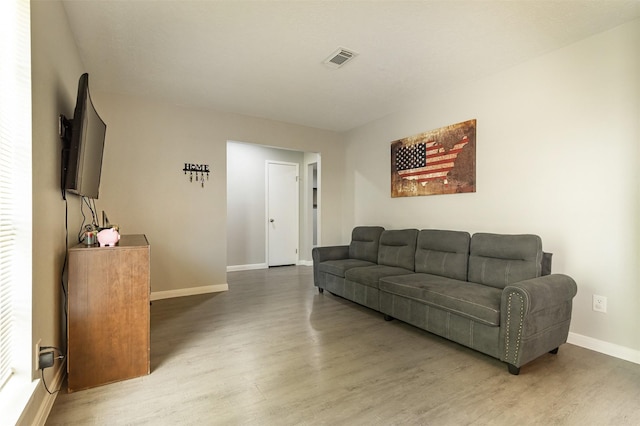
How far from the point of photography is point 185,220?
4.06 meters

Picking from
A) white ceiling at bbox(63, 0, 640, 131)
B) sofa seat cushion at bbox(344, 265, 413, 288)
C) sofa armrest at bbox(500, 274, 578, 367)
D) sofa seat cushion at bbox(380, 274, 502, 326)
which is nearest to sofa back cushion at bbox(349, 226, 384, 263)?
sofa seat cushion at bbox(344, 265, 413, 288)

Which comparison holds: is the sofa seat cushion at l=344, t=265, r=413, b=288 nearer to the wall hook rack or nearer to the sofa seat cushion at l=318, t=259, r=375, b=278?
the sofa seat cushion at l=318, t=259, r=375, b=278

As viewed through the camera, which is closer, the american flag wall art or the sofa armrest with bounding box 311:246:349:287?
the american flag wall art

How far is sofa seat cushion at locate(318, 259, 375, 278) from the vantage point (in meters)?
3.69

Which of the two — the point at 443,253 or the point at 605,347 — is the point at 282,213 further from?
the point at 605,347

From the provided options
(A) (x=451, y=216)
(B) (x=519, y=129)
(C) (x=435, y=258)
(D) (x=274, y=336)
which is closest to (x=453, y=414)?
(D) (x=274, y=336)

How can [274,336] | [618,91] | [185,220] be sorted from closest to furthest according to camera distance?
[618,91] < [274,336] < [185,220]

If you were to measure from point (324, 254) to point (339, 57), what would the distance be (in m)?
2.42

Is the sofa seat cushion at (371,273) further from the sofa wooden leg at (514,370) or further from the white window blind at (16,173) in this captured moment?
the white window blind at (16,173)

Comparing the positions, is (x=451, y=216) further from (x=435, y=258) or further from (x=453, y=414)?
(x=453, y=414)

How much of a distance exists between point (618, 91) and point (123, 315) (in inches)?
156

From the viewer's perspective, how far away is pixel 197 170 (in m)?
4.14

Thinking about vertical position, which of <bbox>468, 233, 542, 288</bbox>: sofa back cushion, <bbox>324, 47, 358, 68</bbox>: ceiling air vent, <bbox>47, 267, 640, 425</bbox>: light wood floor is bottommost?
<bbox>47, 267, 640, 425</bbox>: light wood floor

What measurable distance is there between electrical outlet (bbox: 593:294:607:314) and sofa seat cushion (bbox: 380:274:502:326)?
739 millimetres
